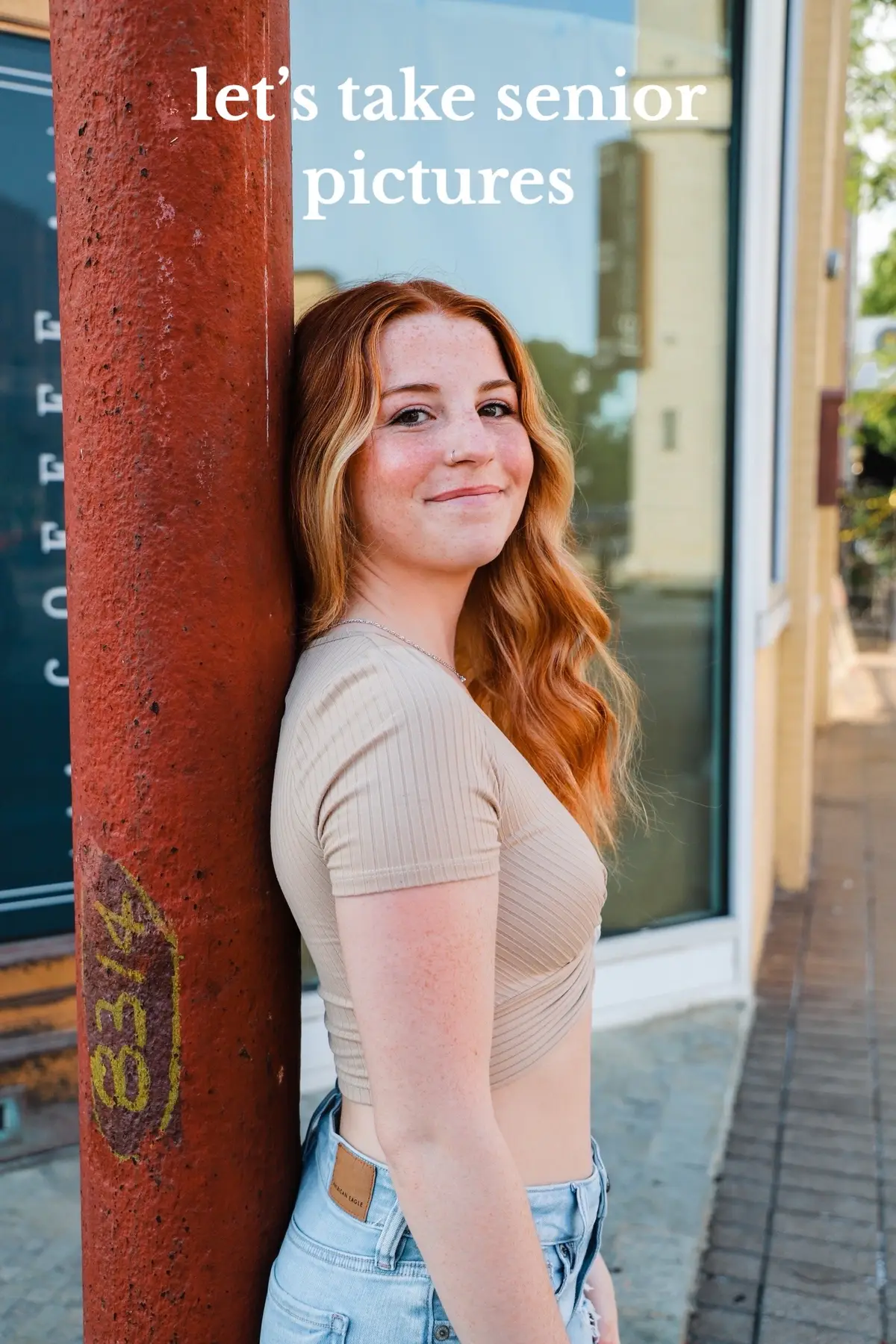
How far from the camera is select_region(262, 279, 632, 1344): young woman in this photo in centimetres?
120

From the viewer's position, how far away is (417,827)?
119 centimetres

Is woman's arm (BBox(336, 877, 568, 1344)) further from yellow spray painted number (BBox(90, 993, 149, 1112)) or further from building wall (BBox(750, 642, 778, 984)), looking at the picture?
building wall (BBox(750, 642, 778, 984))

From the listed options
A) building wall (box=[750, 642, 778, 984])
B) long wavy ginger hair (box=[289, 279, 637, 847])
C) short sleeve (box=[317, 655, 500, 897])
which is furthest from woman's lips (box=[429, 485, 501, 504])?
building wall (box=[750, 642, 778, 984])

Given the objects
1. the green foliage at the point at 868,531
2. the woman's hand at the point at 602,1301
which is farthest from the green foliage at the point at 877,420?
the woman's hand at the point at 602,1301

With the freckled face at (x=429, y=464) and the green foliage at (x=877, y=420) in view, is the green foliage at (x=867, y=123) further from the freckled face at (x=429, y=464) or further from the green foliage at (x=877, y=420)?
the freckled face at (x=429, y=464)

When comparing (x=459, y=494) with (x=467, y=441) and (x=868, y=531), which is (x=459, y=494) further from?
(x=868, y=531)

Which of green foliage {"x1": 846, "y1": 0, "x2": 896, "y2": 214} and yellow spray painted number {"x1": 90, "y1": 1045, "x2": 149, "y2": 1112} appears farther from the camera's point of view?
green foliage {"x1": 846, "y1": 0, "x2": 896, "y2": 214}

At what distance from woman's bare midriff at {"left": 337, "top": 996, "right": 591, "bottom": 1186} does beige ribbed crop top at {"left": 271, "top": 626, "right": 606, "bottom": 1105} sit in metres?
0.02

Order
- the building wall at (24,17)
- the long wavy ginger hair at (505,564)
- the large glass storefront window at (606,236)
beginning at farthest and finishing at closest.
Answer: the large glass storefront window at (606,236)
the building wall at (24,17)
the long wavy ginger hair at (505,564)

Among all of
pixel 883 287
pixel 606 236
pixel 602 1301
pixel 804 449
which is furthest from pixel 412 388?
pixel 883 287

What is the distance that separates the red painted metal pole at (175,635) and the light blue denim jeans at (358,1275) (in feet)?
0.17

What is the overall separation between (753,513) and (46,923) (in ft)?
9.88

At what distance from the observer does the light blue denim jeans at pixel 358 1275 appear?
4.38 feet

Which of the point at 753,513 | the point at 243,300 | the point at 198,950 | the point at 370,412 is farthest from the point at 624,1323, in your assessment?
the point at 753,513
